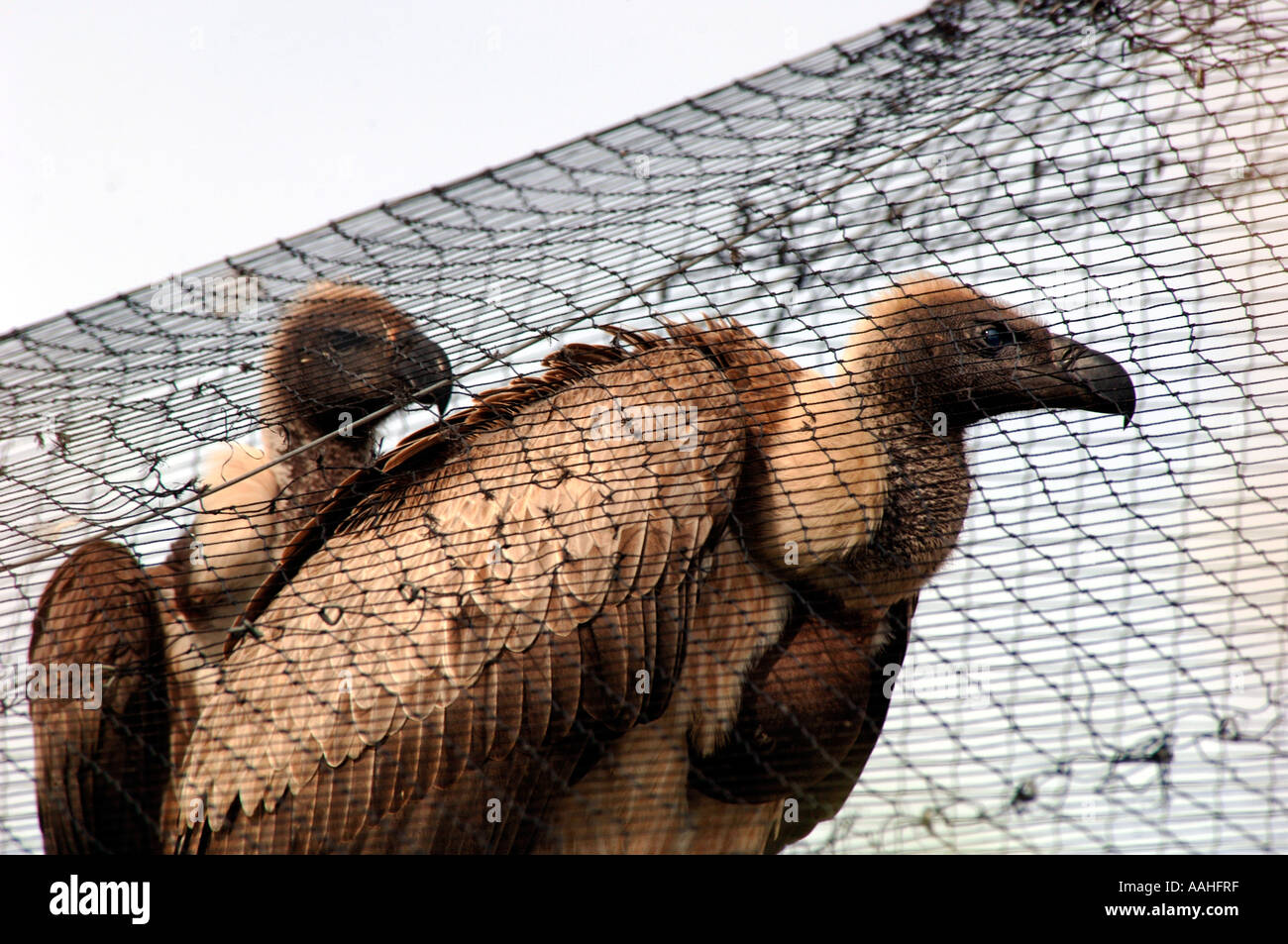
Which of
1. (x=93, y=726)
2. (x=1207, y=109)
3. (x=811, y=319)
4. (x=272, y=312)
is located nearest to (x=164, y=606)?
(x=93, y=726)

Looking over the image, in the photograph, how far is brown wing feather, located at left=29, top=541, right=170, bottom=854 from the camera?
3.15 m

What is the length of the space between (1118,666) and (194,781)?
6.65 feet

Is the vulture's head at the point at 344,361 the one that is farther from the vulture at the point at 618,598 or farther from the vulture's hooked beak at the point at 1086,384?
the vulture's hooked beak at the point at 1086,384

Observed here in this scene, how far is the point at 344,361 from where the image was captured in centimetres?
331

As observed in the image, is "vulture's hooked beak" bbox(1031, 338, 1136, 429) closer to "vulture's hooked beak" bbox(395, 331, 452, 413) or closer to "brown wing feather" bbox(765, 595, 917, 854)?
"brown wing feather" bbox(765, 595, 917, 854)

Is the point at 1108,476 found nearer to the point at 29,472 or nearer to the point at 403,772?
the point at 403,772

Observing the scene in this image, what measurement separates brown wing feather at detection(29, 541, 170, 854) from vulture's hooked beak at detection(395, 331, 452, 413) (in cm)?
85

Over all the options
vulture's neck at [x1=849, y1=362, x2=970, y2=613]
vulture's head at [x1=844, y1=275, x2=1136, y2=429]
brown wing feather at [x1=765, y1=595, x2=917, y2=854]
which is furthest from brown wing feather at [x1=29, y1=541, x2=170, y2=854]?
vulture's head at [x1=844, y1=275, x2=1136, y2=429]

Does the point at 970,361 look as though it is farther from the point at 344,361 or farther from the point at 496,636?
the point at 344,361

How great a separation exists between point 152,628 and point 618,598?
1402mm

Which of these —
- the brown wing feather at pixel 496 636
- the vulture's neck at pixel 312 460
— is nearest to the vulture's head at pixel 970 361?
the brown wing feather at pixel 496 636

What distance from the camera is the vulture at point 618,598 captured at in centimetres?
261

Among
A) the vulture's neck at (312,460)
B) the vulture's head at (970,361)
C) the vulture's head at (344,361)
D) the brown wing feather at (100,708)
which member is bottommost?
the brown wing feather at (100,708)

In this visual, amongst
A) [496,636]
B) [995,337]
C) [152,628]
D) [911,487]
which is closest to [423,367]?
[496,636]
